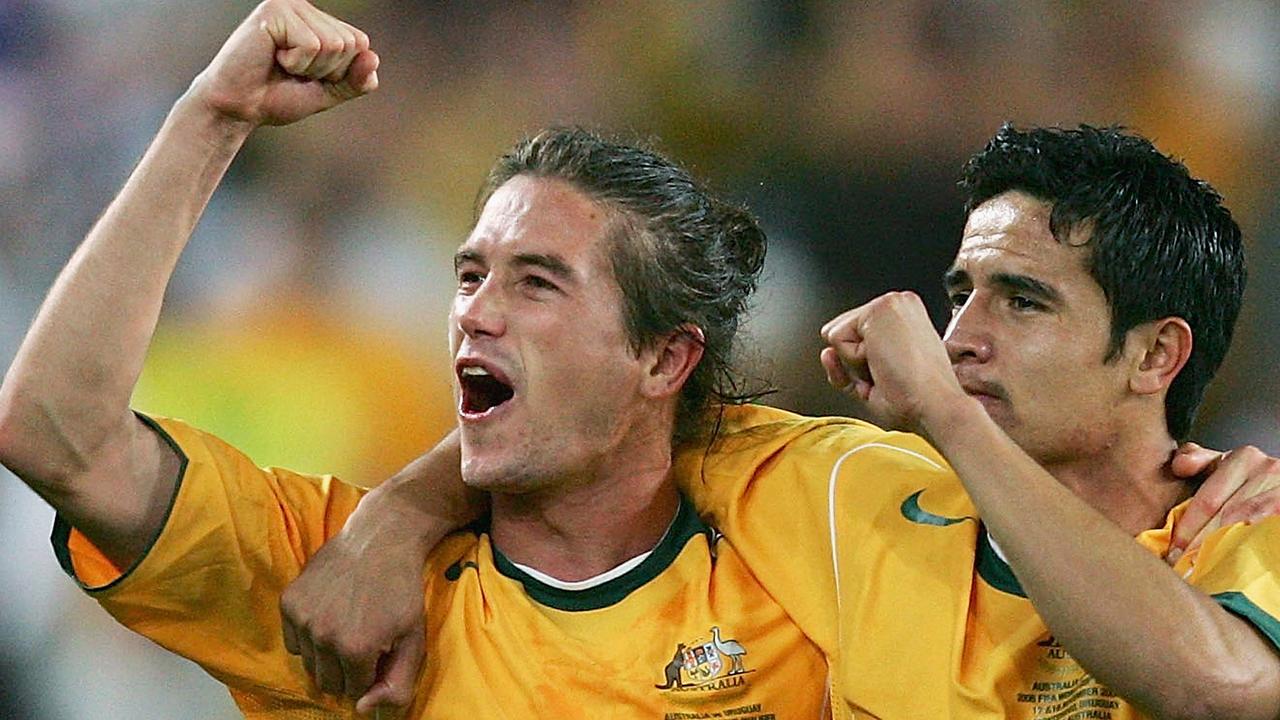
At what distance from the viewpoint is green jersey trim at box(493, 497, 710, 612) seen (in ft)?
6.82

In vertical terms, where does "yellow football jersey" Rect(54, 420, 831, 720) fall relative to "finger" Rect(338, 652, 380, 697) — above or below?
above

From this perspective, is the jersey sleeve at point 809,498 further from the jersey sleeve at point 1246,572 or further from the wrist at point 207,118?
the wrist at point 207,118

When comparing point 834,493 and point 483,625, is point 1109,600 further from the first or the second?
point 483,625

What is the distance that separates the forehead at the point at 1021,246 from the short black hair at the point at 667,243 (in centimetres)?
41

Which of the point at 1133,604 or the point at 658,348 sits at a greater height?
the point at 658,348

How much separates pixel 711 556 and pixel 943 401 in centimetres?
51

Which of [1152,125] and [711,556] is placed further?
[1152,125]

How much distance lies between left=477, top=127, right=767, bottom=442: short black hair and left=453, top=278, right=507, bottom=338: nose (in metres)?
0.19

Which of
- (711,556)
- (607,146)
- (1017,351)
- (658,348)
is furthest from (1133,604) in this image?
(607,146)

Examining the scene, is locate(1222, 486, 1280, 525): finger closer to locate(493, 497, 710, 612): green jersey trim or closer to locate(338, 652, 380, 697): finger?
locate(493, 497, 710, 612): green jersey trim

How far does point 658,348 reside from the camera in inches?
89.1

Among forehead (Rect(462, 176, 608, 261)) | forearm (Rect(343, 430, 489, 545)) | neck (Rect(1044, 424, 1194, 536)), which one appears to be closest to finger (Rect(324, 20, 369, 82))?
forehead (Rect(462, 176, 608, 261))

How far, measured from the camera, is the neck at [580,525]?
2148mm

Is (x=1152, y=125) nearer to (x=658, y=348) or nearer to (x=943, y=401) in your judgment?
(x=658, y=348)
